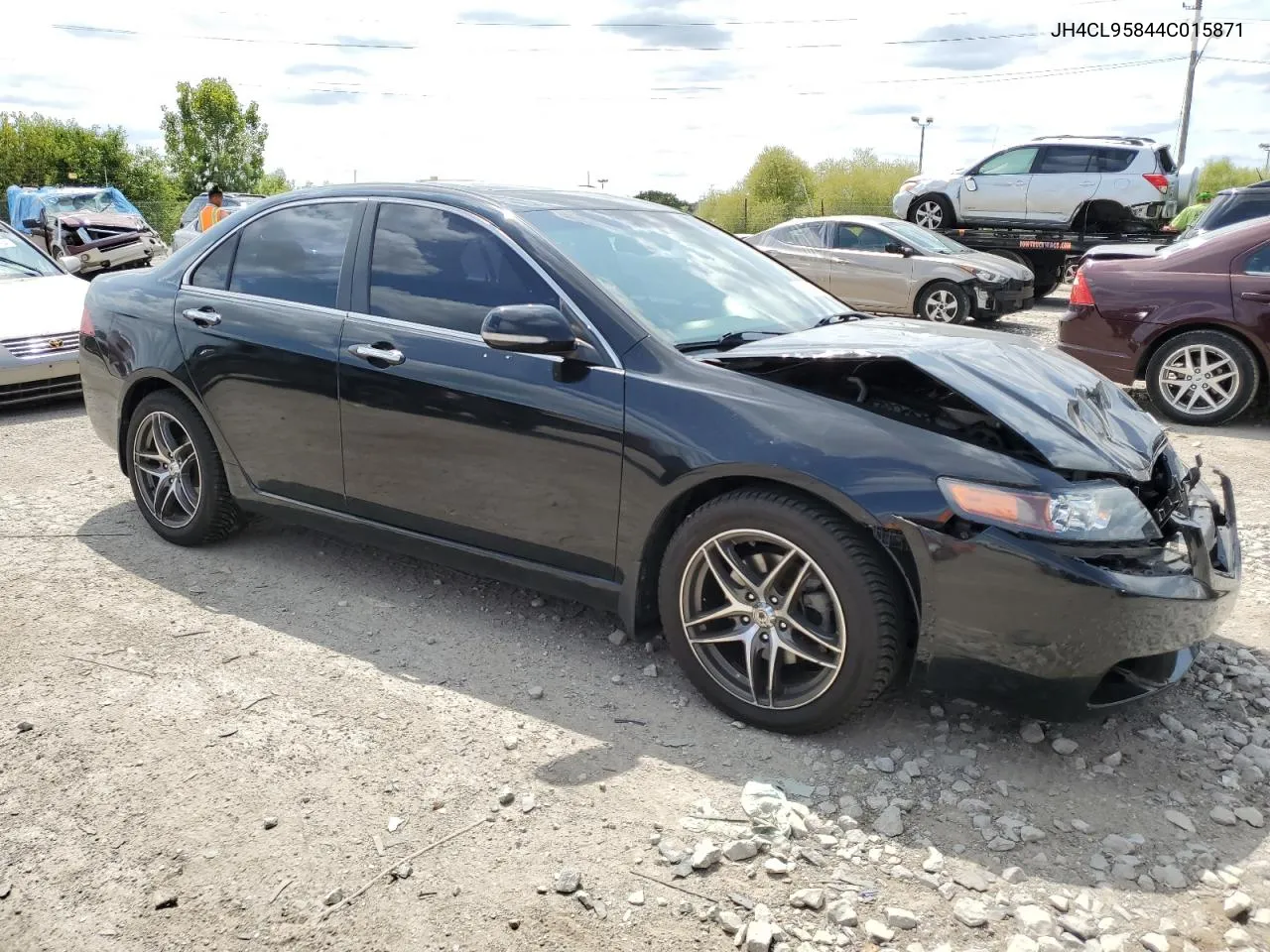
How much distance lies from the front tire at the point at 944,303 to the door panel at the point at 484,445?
10.3 m

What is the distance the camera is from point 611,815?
296cm

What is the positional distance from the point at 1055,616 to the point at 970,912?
81cm

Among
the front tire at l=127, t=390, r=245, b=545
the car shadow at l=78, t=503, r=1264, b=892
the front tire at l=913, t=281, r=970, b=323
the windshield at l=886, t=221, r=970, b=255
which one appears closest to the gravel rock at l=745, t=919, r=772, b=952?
the car shadow at l=78, t=503, r=1264, b=892

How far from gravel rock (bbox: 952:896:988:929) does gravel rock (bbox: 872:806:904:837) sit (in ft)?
0.94

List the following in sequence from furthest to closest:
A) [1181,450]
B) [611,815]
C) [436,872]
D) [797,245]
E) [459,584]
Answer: [797,245], [1181,450], [459,584], [611,815], [436,872]

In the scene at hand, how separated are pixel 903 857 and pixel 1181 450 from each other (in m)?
5.50

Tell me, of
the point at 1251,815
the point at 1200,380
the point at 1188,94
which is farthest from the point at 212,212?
the point at 1188,94

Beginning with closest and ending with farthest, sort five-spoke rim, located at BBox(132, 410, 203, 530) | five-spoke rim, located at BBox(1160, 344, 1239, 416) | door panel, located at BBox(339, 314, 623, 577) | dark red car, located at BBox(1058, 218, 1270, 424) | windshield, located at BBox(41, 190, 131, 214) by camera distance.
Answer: door panel, located at BBox(339, 314, 623, 577) < five-spoke rim, located at BBox(132, 410, 203, 530) < dark red car, located at BBox(1058, 218, 1270, 424) < five-spoke rim, located at BBox(1160, 344, 1239, 416) < windshield, located at BBox(41, 190, 131, 214)

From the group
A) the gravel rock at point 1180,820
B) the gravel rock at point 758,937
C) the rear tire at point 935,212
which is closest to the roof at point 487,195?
the gravel rock at point 758,937

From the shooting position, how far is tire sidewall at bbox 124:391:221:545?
4738 mm

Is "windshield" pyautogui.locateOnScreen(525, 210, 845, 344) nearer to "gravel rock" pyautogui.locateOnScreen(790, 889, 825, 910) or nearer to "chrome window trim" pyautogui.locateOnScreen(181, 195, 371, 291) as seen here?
"chrome window trim" pyautogui.locateOnScreen(181, 195, 371, 291)

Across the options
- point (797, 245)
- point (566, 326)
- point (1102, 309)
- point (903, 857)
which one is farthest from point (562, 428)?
point (797, 245)

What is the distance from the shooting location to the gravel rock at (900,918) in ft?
8.28

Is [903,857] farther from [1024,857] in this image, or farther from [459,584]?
[459,584]
